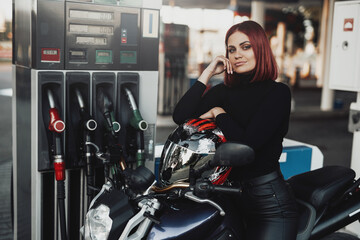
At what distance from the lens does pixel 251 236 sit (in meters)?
2.32

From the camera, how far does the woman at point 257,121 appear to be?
7.79 feet

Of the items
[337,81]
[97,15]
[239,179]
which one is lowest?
[239,179]

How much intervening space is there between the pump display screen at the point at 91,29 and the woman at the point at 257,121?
736 mm

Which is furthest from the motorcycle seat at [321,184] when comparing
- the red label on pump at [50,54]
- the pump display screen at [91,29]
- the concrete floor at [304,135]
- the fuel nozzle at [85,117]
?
the concrete floor at [304,135]

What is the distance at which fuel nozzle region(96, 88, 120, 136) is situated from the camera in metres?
2.95

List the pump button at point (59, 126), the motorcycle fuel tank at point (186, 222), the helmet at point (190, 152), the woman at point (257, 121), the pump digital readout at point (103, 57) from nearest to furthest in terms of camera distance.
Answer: the motorcycle fuel tank at point (186, 222) < the helmet at point (190, 152) < the woman at point (257, 121) < the pump button at point (59, 126) < the pump digital readout at point (103, 57)

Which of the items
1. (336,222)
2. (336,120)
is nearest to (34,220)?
(336,222)

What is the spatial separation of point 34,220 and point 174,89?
9560mm

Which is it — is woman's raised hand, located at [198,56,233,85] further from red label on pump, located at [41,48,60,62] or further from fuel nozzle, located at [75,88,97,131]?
red label on pump, located at [41,48,60,62]

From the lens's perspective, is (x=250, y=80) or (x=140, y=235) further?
(x=250, y=80)

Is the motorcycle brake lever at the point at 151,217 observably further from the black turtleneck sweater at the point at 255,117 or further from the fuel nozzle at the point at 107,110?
the fuel nozzle at the point at 107,110

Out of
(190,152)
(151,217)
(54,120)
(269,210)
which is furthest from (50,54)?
(269,210)

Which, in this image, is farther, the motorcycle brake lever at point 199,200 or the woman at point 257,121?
the woman at point 257,121

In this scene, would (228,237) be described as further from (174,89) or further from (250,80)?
(174,89)
